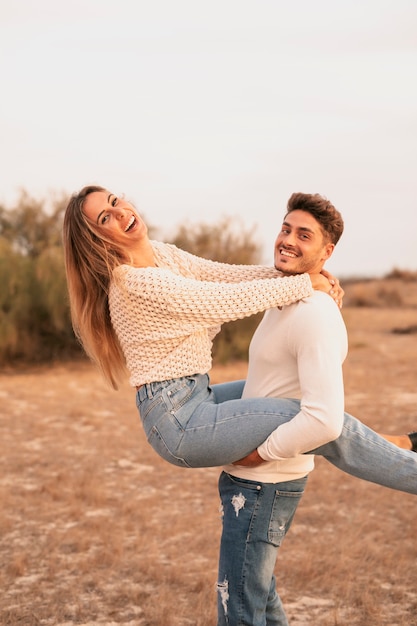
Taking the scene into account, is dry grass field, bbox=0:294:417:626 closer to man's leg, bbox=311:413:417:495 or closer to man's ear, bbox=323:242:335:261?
man's leg, bbox=311:413:417:495

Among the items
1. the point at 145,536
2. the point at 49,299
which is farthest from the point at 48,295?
the point at 145,536

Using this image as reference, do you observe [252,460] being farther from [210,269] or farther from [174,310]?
[210,269]

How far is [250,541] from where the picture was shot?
8.36ft

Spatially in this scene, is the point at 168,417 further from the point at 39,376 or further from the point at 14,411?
the point at 39,376

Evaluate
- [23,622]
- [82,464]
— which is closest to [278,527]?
[23,622]

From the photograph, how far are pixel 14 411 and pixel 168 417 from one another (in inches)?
245

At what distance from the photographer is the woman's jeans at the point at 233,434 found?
8.07 ft

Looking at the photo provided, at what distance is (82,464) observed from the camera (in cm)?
650

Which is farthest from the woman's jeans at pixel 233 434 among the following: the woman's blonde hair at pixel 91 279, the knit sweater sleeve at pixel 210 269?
the knit sweater sleeve at pixel 210 269

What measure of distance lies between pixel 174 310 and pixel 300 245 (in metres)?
0.50

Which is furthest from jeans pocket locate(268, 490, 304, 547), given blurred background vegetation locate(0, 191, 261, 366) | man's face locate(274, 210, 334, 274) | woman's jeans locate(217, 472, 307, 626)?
blurred background vegetation locate(0, 191, 261, 366)

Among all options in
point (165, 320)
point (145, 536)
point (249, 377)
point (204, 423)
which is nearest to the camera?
point (204, 423)

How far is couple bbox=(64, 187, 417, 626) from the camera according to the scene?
7.95ft

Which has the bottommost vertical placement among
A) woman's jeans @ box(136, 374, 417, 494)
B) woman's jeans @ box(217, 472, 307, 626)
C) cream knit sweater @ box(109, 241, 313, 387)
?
woman's jeans @ box(217, 472, 307, 626)
